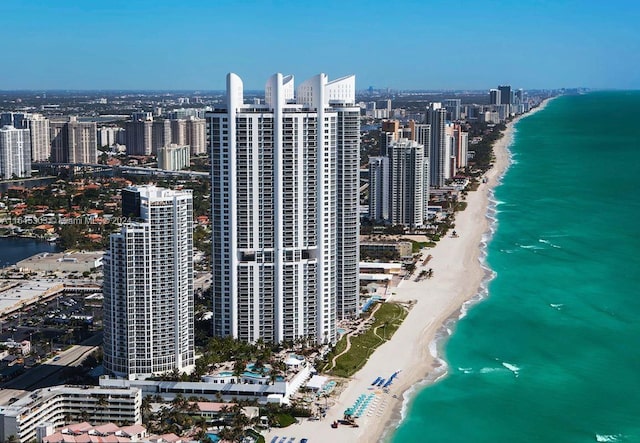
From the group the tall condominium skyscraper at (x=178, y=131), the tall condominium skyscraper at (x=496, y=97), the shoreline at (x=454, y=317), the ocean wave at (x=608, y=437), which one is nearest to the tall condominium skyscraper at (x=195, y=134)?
the tall condominium skyscraper at (x=178, y=131)

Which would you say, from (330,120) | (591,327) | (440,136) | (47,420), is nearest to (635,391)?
(591,327)

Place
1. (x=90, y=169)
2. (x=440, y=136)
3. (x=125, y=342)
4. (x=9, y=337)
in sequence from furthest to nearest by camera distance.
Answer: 1. (x=90, y=169)
2. (x=440, y=136)
3. (x=9, y=337)
4. (x=125, y=342)

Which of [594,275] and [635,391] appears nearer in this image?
[635,391]

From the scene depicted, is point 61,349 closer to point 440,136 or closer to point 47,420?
point 47,420

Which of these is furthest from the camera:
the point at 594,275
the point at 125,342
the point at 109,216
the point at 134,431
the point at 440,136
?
the point at 440,136

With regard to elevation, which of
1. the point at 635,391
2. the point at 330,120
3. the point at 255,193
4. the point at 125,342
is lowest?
the point at 635,391
